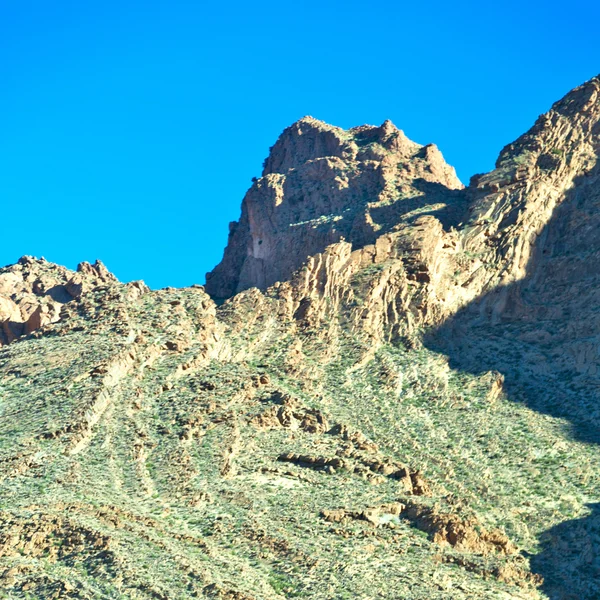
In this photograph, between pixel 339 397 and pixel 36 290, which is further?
pixel 36 290

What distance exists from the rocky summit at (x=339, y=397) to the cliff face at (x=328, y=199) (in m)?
0.31

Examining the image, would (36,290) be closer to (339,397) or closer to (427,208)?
(427,208)

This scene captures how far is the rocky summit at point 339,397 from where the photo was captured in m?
118

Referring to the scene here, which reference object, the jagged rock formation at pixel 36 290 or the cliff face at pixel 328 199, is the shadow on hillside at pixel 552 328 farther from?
the jagged rock formation at pixel 36 290

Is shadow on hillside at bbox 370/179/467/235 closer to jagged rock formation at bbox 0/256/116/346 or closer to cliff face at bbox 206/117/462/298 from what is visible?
cliff face at bbox 206/117/462/298

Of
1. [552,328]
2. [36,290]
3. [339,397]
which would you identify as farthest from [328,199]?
[339,397]

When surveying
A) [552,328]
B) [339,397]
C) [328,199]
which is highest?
[328,199]

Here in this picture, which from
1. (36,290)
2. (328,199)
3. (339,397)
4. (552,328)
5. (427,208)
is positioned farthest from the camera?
(328,199)

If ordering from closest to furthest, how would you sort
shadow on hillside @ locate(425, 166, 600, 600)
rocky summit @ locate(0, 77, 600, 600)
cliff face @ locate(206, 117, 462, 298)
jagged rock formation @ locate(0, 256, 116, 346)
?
rocky summit @ locate(0, 77, 600, 600)
shadow on hillside @ locate(425, 166, 600, 600)
jagged rock formation @ locate(0, 256, 116, 346)
cliff face @ locate(206, 117, 462, 298)

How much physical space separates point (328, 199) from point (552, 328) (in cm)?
3417

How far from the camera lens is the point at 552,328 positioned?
15638 centimetres

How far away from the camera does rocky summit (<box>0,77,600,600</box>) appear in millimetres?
117938

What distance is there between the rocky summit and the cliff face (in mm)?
314

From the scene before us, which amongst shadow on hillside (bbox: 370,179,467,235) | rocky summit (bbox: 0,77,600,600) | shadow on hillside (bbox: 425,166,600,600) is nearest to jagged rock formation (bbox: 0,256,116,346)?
rocky summit (bbox: 0,77,600,600)
